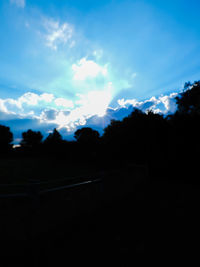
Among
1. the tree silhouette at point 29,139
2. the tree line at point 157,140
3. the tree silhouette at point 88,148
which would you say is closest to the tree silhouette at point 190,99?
the tree line at point 157,140

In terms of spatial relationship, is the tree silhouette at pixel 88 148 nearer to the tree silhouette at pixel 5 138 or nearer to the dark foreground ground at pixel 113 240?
the dark foreground ground at pixel 113 240

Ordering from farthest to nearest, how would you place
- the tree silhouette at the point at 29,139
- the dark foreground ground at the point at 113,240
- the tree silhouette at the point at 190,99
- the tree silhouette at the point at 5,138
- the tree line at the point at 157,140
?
the tree silhouette at the point at 29,139
the tree silhouette at the point at 5,138
the tree silhouette at the point at 190,99
the tree line at the point at 157,140
the dark foreground ground at the point at 113,240

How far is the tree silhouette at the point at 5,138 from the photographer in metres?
38.8

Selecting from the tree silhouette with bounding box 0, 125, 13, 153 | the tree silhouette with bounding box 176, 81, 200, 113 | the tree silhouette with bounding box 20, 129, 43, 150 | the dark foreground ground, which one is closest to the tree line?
the tree silhouette with bounding box 176, 81, 200, 113

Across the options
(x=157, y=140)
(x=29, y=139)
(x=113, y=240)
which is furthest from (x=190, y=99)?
(x=29, y=139)

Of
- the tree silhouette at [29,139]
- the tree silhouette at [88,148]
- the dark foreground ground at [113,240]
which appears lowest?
the dark foreground ground at [113,240]

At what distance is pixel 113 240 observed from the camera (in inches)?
119

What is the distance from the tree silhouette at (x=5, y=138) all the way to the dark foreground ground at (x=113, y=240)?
43253mm

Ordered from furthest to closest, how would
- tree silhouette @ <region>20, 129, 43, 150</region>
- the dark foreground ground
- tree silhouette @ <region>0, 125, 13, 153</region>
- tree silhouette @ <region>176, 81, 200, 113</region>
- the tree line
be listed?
tree silhouette @ <region>20, 129, 43, 150</region>
tree silhouette @ <region>0, 125, 13, 153</region>
tree silhouette @ <region>176, 81, 200, 113</region>
the tree line
the dark foreground ground

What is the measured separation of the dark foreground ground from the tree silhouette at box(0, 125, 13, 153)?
43.3 m

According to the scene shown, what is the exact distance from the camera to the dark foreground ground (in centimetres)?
249

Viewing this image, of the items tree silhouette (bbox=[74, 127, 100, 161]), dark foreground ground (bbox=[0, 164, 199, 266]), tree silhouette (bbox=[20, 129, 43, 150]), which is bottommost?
dark foreground ground (bbox=[0, 164, 199, 266])

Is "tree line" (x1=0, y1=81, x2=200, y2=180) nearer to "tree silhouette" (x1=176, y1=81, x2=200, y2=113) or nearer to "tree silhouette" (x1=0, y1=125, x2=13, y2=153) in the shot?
"tree silhouette" (x1=176, y1=81, x2=200, y2=113)

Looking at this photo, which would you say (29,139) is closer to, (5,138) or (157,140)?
(5,138)
